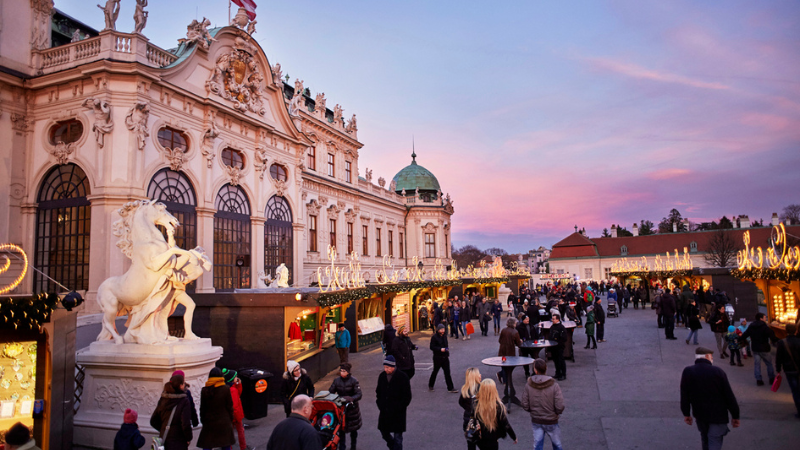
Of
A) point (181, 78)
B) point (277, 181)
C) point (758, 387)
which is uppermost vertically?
point (181, 78)

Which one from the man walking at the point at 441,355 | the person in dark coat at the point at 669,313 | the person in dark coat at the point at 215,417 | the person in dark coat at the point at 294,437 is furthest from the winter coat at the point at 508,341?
the person in dark coat at the point at 669,313

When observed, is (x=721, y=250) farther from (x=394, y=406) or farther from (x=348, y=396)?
(x=348, y=396)

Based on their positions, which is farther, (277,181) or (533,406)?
(277,181)

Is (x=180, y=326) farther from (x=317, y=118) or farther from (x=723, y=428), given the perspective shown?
(x=317, y=118)

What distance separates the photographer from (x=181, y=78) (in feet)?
60.2

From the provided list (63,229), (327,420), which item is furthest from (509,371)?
(63,229)

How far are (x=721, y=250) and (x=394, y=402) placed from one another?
67.6 meters

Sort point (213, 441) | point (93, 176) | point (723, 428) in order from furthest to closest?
point (93, 176) → point (213, 441) → point (723, 428)

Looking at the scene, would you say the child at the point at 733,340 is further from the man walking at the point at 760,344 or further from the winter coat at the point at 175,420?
the winter coat at the point at 175,420

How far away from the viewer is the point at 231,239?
67.8 ft

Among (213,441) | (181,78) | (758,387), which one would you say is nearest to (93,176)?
(181,78)

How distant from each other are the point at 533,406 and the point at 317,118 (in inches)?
1086

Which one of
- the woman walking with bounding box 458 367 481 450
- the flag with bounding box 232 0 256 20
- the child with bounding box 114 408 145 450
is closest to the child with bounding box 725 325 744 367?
the woman walking with bounding box 458 367 481 450

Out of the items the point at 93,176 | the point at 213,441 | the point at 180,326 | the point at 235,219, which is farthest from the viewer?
the point at 235,219
